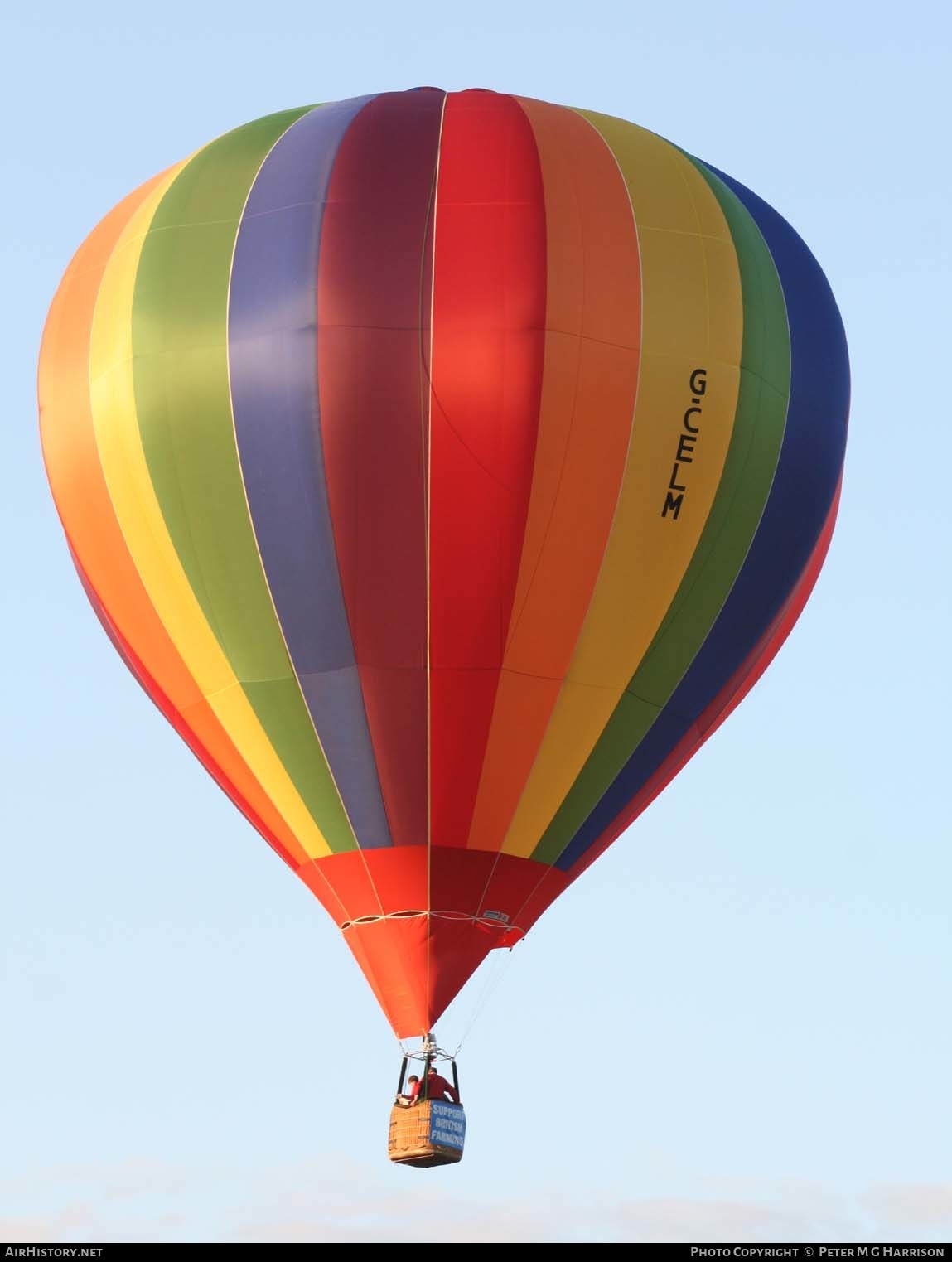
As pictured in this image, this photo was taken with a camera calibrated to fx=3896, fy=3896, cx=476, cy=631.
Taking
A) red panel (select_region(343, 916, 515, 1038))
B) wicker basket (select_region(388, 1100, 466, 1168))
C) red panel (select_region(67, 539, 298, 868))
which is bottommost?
wicker basket (select_region(388, 1100, 466, 1168))

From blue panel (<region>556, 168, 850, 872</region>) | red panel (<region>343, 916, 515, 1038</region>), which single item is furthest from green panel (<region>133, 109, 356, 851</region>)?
blue panel (<region>556, 168, 850, 872</region>)

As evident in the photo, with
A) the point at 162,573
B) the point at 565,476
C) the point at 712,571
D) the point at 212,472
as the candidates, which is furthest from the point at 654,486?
the point at 162,573

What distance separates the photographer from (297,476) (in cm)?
3209

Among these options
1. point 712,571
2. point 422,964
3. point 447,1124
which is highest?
point 712,571

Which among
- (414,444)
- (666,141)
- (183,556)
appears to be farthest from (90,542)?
(666,141)

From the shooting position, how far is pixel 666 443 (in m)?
32.4

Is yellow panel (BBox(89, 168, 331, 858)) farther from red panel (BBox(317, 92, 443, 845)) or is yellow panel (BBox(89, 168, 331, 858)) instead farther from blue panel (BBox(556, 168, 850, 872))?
blue panel (BBox(556, 168, 850, 872))

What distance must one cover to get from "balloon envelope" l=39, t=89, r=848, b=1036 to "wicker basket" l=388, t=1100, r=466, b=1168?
101 centimetres

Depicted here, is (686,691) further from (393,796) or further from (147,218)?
(147,218)

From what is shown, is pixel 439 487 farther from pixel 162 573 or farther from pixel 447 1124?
pixel 447 1124

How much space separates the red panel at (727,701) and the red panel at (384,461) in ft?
6.67

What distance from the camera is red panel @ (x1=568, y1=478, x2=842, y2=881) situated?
3362 cm

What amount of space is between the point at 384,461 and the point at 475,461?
75cm

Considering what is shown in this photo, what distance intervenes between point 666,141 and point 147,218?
4627 mm
